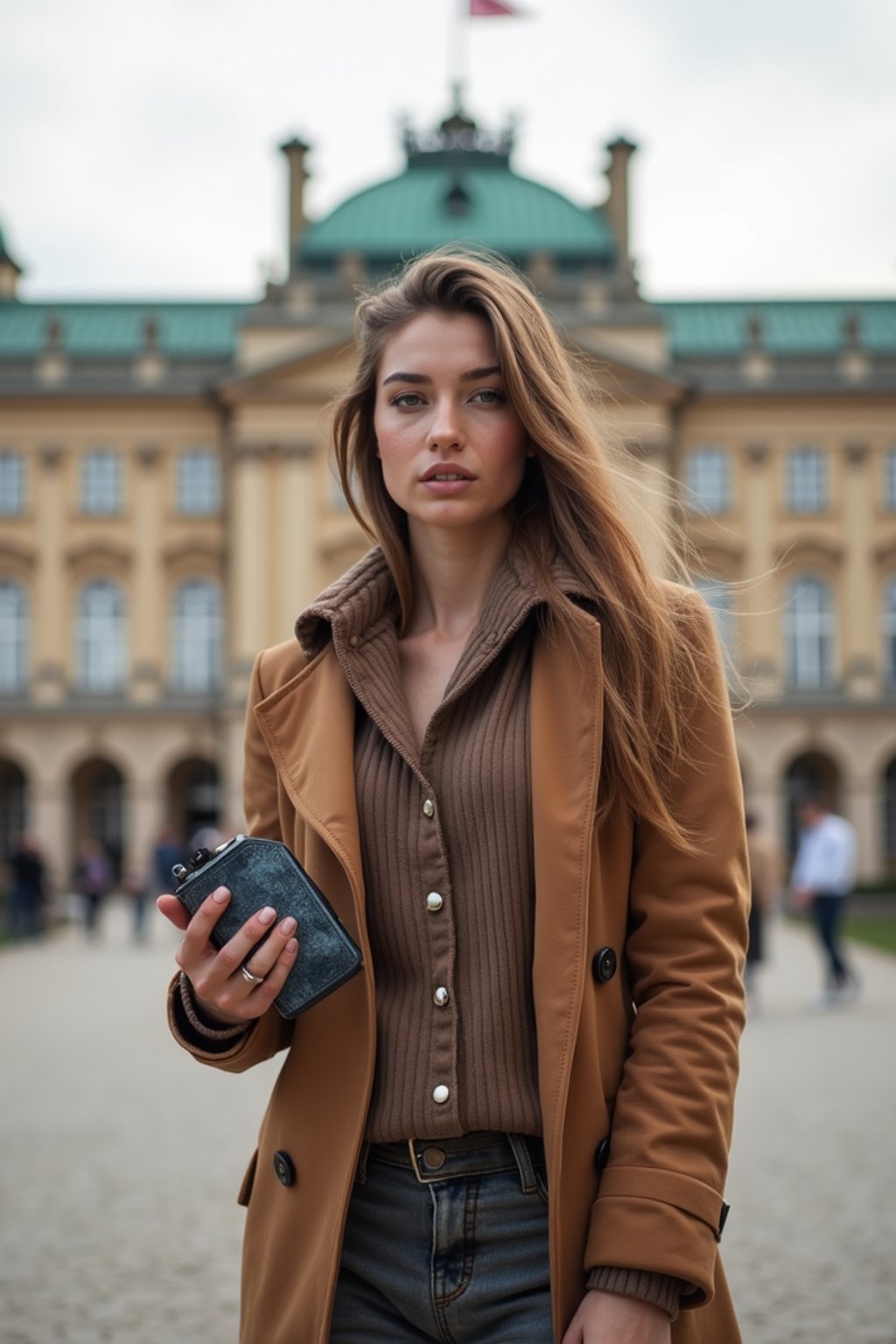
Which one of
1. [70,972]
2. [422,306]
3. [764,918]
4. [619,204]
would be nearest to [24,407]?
[619,204]

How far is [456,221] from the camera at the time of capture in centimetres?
4403

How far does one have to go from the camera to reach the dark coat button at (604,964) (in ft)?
7.42

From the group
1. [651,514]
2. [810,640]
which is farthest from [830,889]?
[810,640]

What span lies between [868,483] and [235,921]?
43795 mm

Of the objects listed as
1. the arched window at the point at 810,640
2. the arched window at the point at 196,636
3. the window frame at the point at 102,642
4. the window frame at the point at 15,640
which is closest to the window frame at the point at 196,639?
the arched window at the point at 196,636

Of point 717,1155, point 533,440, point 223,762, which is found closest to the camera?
point 717,1155

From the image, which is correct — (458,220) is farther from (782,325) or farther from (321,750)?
(321,750)

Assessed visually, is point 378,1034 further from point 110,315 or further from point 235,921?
point 110,315

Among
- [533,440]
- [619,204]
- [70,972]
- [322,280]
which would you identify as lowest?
[70,972]

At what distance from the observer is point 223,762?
41750mm

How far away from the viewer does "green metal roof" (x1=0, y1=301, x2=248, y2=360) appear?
150 feet

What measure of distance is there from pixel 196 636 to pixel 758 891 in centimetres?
3175

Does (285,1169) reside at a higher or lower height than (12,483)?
lower

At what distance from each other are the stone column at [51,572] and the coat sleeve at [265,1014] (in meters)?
42.1
